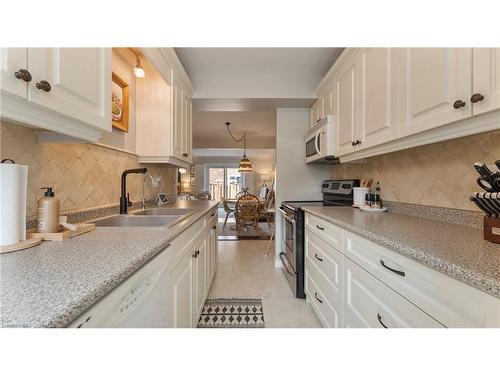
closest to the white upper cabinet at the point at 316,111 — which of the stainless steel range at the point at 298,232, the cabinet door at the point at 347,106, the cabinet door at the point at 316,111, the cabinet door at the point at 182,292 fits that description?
the cabinet door at the point at 316,111

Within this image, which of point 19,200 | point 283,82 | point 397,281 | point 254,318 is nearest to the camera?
point 19,200

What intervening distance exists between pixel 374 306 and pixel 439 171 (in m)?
0.94

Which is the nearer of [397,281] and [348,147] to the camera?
[397,281]

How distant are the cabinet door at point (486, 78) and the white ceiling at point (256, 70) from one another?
1594 millimetres

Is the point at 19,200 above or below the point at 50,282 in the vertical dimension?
above

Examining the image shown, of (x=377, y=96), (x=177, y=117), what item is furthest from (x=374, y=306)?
(x=177, y=117)

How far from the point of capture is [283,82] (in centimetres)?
273

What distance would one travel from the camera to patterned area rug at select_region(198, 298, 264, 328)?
1.80 metres

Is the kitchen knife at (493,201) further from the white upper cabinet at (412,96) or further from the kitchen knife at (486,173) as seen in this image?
the white upper cabinet at (412,96)

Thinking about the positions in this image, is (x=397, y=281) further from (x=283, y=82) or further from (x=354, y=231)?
(x=283, y=82)
